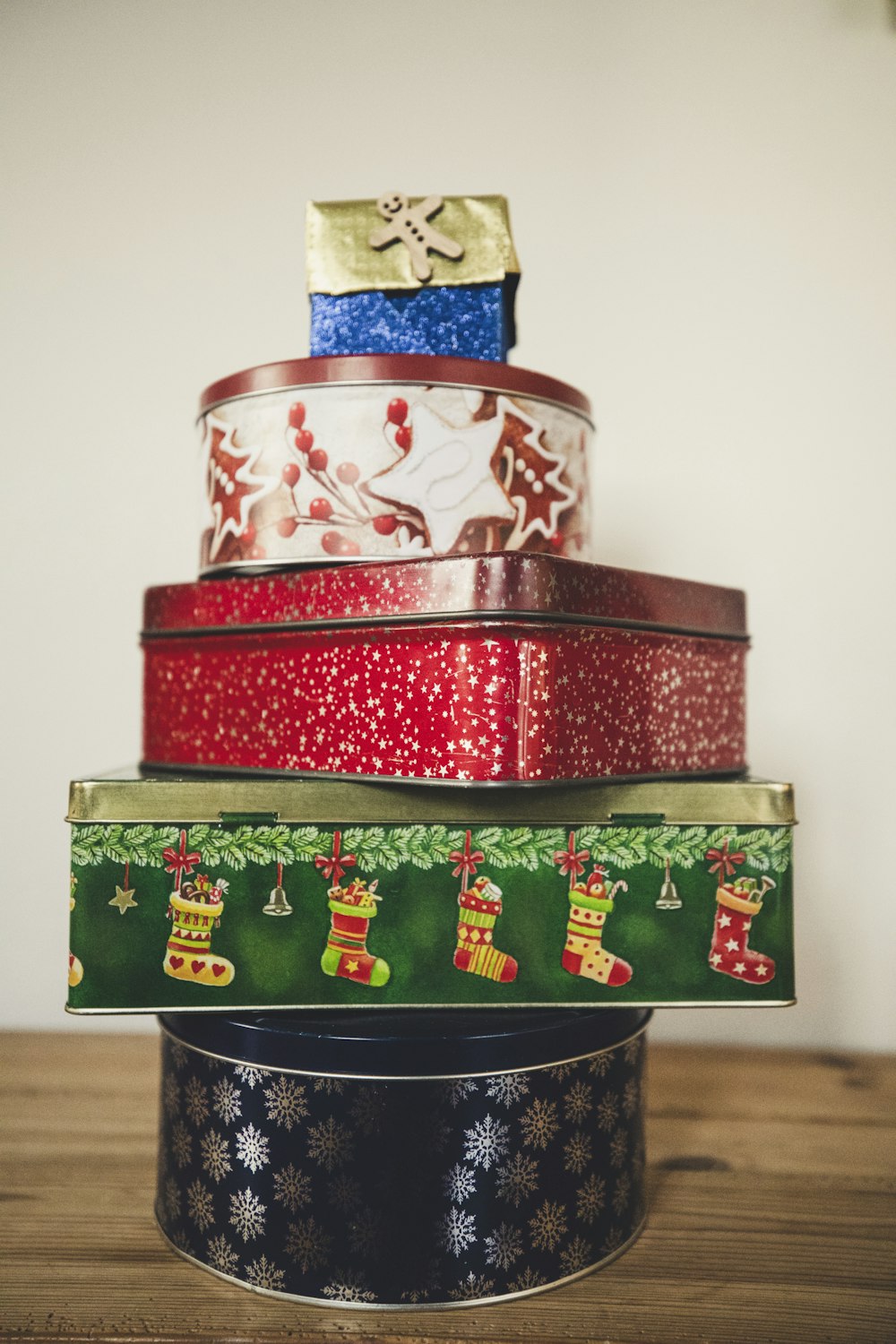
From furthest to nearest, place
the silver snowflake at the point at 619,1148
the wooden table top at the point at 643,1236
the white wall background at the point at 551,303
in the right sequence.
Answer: the white wall background at the point at 551,303
the silver snowflake at the point at 619,1148
the wooden table top at the point at 643,1236

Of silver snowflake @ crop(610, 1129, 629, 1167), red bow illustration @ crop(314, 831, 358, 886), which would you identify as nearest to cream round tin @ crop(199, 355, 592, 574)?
red bow illustration @ crop(314, 831, 358, 886)

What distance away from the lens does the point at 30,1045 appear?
45.4 inches

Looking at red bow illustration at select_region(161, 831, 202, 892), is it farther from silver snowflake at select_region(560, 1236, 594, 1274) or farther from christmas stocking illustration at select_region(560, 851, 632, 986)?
silver snowflake at select_region(560, 1236, 594, 1274)

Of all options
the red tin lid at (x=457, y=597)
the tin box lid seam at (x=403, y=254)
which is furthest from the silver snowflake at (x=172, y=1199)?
the tin box lid seam at (x=403, y=254)

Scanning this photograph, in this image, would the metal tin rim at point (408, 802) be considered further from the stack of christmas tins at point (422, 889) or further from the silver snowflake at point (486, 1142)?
the silver snowflake at point (486, 1142)

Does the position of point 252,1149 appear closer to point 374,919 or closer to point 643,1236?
point 374,919

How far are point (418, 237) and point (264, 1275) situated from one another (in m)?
0.76

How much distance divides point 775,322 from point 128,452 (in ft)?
2.56

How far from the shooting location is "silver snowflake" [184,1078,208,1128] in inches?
28.3


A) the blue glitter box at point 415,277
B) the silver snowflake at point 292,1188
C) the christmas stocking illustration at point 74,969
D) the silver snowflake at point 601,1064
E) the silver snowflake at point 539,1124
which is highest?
the blue glitter box at point 415,277

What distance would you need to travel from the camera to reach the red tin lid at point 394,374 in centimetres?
76

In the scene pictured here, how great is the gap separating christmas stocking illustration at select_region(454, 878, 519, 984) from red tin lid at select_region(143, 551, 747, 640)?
19 centimetres

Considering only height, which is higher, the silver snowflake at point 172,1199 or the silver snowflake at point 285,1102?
the silver snowflake at point 285,1102

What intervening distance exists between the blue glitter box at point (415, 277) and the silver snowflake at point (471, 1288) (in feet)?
2.16
